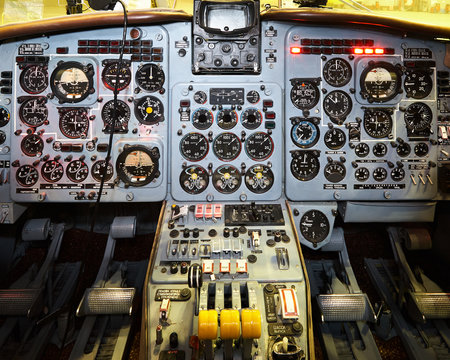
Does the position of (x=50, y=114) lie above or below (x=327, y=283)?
above

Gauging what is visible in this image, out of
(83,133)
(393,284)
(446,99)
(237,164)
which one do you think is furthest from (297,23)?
(393,284)

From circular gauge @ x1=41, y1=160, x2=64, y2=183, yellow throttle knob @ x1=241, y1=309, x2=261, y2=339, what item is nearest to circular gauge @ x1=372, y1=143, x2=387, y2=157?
yellow throttle knob @ x1=241, y1=309, x2=261, y2=339

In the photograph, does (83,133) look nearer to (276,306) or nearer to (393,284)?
(276,306)

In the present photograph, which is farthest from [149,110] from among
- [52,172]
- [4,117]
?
[4,117]

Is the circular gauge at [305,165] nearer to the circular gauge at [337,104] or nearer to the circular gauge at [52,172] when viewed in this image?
the circular gauge at [337,104]

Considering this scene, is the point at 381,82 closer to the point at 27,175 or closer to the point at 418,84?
the point at 418,84

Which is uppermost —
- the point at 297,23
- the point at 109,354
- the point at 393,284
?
the point at 297,23

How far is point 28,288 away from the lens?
2.67m

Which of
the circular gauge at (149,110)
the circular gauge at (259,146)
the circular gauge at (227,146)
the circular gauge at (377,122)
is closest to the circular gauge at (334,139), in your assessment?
the circular gauge at (377,122)

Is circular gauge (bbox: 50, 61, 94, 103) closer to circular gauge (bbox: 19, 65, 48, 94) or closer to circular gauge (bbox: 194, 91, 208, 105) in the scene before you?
circular gauge (bbox: 19, 65, 48, 94)

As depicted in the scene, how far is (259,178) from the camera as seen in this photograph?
2799 mm

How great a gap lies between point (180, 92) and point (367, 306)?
103 inches

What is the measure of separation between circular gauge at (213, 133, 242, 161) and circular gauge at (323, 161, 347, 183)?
3.05ft

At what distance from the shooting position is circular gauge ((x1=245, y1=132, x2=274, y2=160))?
2793 millimetres
